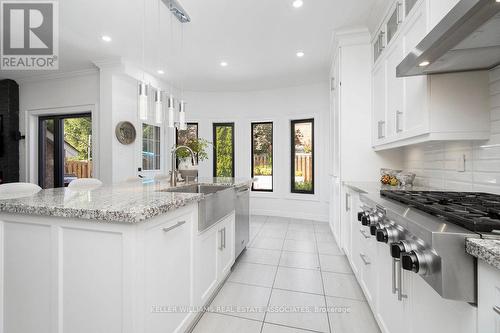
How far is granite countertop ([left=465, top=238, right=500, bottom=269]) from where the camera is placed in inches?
23.3

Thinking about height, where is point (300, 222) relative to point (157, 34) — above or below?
below

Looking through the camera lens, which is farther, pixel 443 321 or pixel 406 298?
pixel 406 298

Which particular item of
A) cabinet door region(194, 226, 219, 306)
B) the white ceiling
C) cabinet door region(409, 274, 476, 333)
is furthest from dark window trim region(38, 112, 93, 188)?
cabinet door region(409, 274, 476, 333)

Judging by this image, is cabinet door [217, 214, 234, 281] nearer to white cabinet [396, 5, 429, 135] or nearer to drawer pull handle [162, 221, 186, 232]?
drawer pull handle [162, 221, 186, 232]

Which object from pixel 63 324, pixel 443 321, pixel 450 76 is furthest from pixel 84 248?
pixel 450 76

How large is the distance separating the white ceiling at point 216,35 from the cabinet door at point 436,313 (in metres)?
2.72

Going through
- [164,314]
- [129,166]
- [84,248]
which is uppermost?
[129,166]

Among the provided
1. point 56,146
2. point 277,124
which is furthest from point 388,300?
point 56,146

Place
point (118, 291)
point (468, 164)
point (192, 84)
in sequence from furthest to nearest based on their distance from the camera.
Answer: point (192, 84), point (468, 164), point (118, 291)

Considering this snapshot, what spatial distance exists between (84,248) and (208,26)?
279 centimetres

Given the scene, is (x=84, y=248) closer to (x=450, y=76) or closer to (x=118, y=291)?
(x=118, y=291)

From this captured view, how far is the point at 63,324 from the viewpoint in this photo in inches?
44.9

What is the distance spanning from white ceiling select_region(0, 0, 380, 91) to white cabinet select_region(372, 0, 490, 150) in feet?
3.25

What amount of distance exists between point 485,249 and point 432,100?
1293 mm
